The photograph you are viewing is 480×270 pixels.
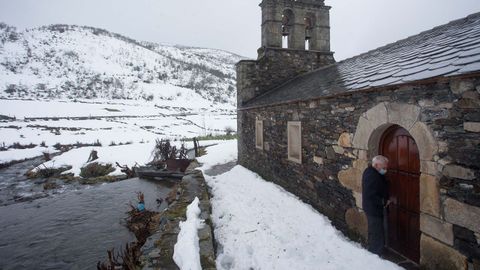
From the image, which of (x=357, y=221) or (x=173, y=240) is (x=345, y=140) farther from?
(x=173, y=240)

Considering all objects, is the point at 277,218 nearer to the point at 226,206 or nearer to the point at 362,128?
the point at 226,206

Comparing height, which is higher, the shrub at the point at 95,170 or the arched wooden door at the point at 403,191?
the arched wooden door at the point at 403,191

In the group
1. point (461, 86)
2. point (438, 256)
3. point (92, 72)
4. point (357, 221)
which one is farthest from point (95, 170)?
point (92, 72)

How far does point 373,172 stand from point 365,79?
184 centimetres

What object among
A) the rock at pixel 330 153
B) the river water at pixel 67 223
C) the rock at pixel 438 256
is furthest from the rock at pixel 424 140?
the river water at pixel 67 223

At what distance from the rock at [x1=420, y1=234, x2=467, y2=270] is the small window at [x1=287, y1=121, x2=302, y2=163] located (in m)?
3.70

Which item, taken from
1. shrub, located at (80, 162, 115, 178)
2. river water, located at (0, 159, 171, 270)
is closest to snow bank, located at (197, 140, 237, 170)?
river water, located at (0, 159, 171, 270)

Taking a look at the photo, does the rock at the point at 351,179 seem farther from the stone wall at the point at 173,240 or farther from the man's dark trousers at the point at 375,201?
the stone wall at the point at 173,240

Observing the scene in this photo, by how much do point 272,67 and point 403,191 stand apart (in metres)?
8.69

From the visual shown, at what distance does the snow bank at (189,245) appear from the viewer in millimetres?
3875

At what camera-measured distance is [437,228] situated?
3461mm

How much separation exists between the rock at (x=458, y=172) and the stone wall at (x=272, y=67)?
934 cm

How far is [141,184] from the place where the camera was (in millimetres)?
12359

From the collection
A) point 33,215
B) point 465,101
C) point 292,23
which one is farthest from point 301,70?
point 33,215
